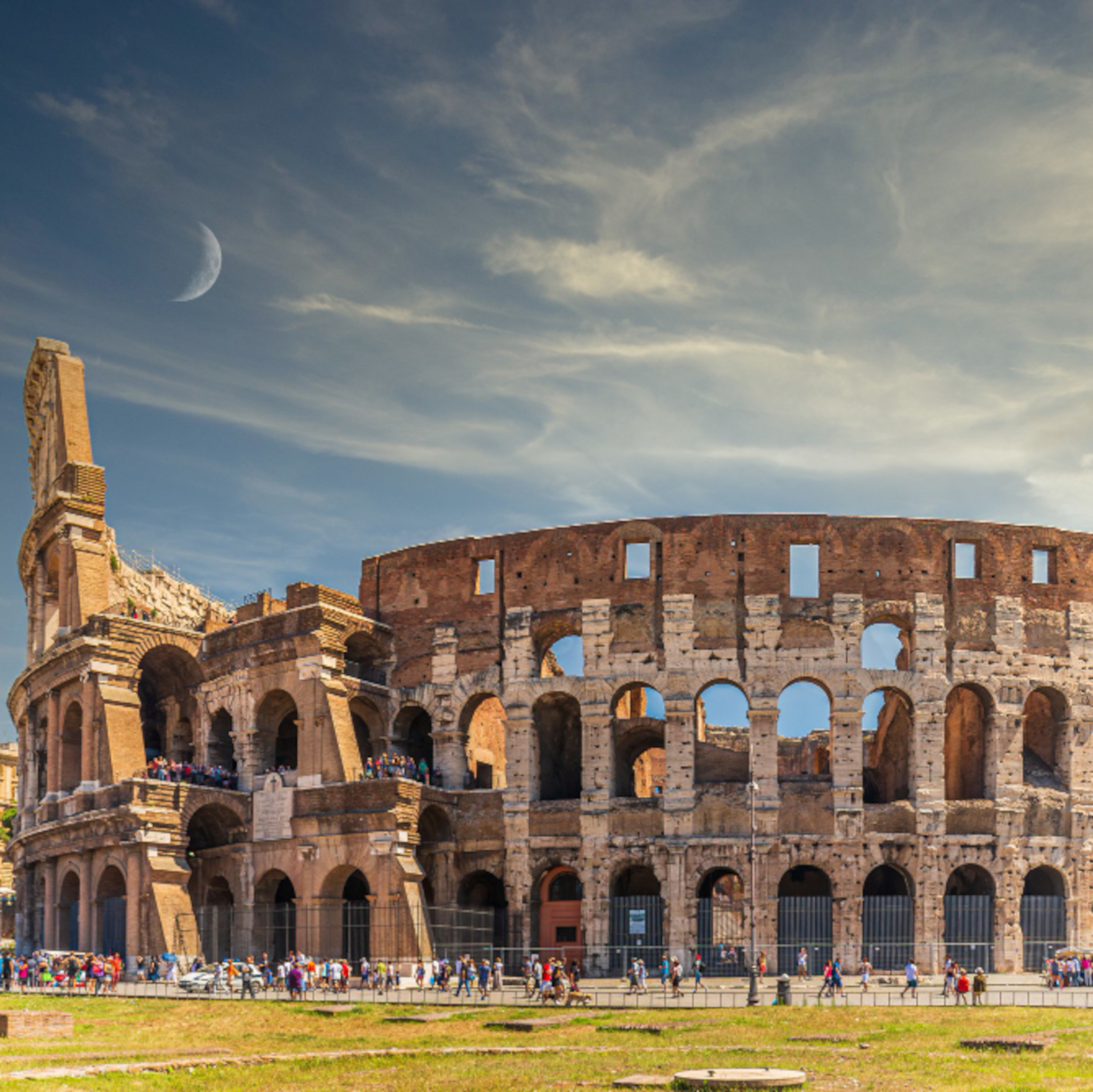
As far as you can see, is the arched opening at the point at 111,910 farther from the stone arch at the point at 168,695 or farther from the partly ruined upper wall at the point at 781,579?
the partly ruined upper wall at the point at 781,579

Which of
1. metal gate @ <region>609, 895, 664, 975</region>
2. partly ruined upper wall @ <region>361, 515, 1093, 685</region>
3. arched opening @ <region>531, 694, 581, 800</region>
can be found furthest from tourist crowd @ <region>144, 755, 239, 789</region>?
metal gate @ <region>609, 895, 664, 975</region>

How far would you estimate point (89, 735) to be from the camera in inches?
1901

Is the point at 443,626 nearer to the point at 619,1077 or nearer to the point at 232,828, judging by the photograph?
the point at 232,828

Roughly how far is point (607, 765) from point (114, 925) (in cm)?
1515

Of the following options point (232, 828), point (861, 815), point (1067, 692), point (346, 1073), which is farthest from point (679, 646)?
point (346, 1073)

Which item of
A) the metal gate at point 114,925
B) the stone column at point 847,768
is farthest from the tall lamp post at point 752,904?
the metal gate at point 114,925

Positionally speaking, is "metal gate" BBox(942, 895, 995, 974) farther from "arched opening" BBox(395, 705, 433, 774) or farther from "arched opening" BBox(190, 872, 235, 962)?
"arched opening" BBox(190, 872, 235, 962)

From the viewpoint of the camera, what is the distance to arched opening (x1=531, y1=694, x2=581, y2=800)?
47625 mm

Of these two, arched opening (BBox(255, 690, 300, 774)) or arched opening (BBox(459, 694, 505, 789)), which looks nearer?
arched opening (BBox(459, 694, 505, 789))

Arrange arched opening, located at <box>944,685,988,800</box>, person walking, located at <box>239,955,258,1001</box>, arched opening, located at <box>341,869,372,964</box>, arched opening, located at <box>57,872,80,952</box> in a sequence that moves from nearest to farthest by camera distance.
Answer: person walking, located at <box>239,955,258,1001</box>
arched opening, located at <box>341,869,372,964</box>
arched opening, located at <box>944,685,988,800</box>
arched opening, located at <box>57,872,80,952</box>

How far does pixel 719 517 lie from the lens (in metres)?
46.0

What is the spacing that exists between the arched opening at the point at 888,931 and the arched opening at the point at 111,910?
20985mm

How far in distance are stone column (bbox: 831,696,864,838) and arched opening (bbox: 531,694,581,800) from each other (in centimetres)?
810

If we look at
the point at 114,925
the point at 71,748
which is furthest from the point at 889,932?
the point at 71,748
